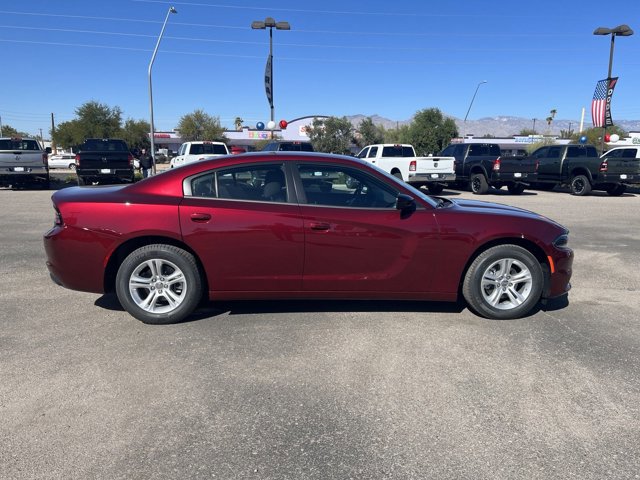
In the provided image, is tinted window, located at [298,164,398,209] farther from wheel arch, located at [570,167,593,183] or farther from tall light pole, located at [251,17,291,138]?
tall light pole, located at [251,17,291,138]

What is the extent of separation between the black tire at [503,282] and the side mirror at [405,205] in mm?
803

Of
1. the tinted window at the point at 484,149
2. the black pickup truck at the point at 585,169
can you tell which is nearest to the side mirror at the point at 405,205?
the tinted window at the point at 484,149

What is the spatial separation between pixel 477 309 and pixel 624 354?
124cm

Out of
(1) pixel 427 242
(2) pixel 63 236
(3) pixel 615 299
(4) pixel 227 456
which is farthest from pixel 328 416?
(3) pixel 615 299

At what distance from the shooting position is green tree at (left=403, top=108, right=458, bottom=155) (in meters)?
57.5

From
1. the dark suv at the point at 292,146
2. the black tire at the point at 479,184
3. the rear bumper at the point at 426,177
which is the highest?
the dark suv at the point at 292,146

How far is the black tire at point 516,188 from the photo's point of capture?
760 inches

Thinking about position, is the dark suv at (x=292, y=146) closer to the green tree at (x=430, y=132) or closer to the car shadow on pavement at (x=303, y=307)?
the car shadow on pavement at (x=303, y=307)

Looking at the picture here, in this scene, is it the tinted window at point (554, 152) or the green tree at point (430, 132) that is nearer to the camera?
the tinted window at point (554, 152)

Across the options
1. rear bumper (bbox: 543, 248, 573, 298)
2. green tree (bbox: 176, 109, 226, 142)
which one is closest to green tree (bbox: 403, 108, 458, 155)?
green tree (bbox: 176, 109, 226, 142)

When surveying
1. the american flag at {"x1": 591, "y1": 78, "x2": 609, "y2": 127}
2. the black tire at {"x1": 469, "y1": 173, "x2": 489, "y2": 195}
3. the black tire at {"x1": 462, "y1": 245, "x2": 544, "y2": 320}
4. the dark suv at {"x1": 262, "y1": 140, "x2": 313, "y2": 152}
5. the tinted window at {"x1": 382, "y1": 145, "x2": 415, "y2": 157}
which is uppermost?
the american flag at {"x1": 591, "y1": 78, "x2": 609, "y2": 127}

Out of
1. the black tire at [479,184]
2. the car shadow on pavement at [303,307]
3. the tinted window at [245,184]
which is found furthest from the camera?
the black tire at [479,184]

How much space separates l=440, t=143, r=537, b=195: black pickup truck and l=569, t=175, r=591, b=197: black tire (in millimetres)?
1503

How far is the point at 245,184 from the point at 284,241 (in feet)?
2.21
